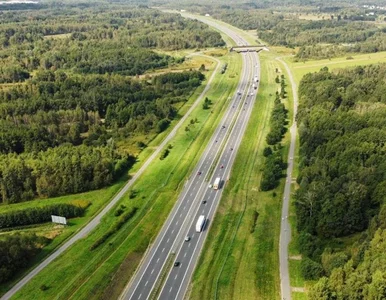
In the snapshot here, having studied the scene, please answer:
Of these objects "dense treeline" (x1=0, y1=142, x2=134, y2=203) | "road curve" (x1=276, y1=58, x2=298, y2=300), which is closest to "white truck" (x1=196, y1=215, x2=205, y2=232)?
"road curve" (x1=276, y1=58, x2=298, y2=300)

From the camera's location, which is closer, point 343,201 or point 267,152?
point 343,201

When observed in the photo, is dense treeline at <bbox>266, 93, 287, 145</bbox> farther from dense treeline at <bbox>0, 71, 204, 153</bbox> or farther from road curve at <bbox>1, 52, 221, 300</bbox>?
dense treeline at <bbox>0, 71, 204, 153</bbox>

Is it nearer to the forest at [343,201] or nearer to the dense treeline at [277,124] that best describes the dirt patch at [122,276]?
the forest at [343,201]

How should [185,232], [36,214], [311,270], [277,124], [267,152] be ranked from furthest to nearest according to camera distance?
[277,124]
[267,152]
[36,214]
[185,232]
[311,270]

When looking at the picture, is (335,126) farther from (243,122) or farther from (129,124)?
(129,124)

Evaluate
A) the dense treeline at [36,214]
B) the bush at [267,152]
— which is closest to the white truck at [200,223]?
the dense treeline at [36,214]

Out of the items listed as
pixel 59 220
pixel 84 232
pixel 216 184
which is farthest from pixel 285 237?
pixel 59 220

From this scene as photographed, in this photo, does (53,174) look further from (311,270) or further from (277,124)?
(277,124)
